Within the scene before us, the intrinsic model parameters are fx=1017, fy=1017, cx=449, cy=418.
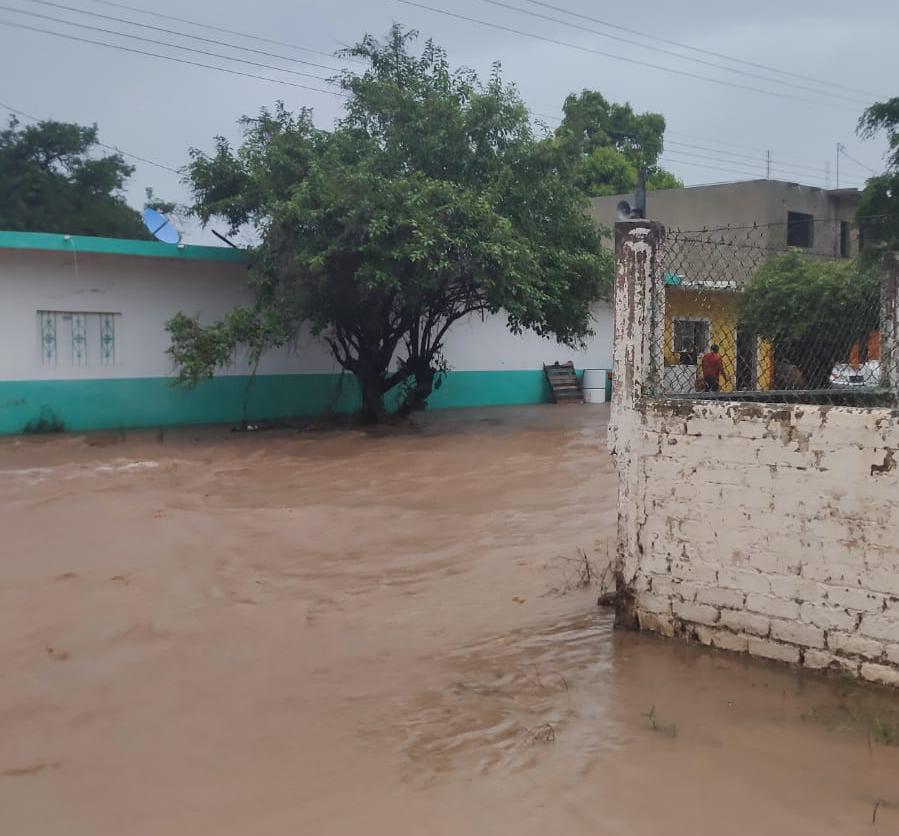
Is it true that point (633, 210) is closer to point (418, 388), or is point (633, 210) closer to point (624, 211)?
point (624, 211)

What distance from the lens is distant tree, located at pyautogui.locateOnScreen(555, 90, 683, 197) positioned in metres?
35.9

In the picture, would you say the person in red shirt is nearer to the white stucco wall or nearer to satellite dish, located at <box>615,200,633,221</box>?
satellite dish, located at <box>615,200,633,221</box>

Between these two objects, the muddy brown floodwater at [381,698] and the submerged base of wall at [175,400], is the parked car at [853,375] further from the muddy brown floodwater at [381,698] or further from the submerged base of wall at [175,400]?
the submerged base of wall at [175,400]

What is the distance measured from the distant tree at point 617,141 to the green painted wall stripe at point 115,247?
2139cm

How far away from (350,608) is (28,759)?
2.56m

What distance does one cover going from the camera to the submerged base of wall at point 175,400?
589 inches

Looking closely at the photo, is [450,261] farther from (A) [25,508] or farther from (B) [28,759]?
(B) [28,759]

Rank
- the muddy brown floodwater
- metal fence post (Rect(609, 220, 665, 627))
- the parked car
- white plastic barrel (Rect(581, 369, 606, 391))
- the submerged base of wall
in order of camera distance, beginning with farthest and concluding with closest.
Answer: white plastic barrel (Rect(581, 369, 606, 391)) → the submerged base of wall → the parked car → metal fence post (Rect(609, 220, 665, 627)) → the muddy brown floodwater

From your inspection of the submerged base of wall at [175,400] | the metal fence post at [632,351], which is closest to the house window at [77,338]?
the submerged base of wall at [175,400]

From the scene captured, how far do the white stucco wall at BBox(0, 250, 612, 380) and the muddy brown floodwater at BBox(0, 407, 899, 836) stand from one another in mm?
5949

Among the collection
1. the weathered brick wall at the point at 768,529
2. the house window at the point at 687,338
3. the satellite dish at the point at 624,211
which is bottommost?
the weathered brick wall at the point at 768,529

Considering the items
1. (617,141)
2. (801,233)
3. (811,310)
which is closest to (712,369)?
(811,310)

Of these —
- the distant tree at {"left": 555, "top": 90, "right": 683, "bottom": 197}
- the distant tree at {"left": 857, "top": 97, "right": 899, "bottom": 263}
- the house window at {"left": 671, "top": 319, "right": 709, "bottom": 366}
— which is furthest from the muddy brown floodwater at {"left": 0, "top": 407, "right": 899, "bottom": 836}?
the distant tree at {"left": 555, "top": 90, "right": 683, "bottom": 197}

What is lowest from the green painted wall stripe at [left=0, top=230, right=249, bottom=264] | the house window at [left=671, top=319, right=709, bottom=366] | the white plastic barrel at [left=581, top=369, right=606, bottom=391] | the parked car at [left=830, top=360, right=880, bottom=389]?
the white plastic barrel at [left=581, top=369, right=606, bottom=391]
